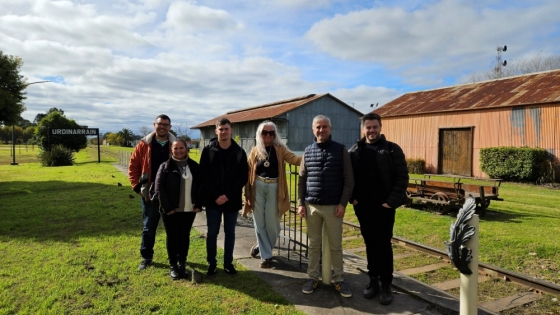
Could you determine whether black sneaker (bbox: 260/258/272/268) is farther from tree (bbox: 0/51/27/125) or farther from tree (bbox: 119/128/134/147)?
tree (bbox: 119/128/134/147)

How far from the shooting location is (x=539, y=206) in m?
9.88

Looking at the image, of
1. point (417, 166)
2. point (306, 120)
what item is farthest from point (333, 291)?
point (306, 120)

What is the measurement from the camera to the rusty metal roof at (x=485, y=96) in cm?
1653

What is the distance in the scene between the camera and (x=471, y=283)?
109 inches

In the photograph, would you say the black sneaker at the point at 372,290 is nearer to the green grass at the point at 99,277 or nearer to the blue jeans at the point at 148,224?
the green grass at the point at 99,277

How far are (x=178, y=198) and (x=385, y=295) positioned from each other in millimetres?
2532

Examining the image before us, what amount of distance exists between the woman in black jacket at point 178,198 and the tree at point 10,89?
11852 mm

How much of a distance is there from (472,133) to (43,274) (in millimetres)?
19176

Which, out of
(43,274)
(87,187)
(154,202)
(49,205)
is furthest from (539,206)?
(87,187)

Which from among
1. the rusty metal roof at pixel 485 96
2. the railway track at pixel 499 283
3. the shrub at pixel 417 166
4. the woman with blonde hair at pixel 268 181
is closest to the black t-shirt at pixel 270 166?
the woman with blonde hair at pixel 268 181

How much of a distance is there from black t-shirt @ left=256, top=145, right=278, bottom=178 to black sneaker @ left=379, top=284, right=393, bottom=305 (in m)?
1.79

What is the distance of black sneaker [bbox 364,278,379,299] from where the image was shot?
3793 mm

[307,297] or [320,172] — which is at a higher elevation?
[320,172]

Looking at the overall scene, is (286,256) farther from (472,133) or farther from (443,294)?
(472,133)
